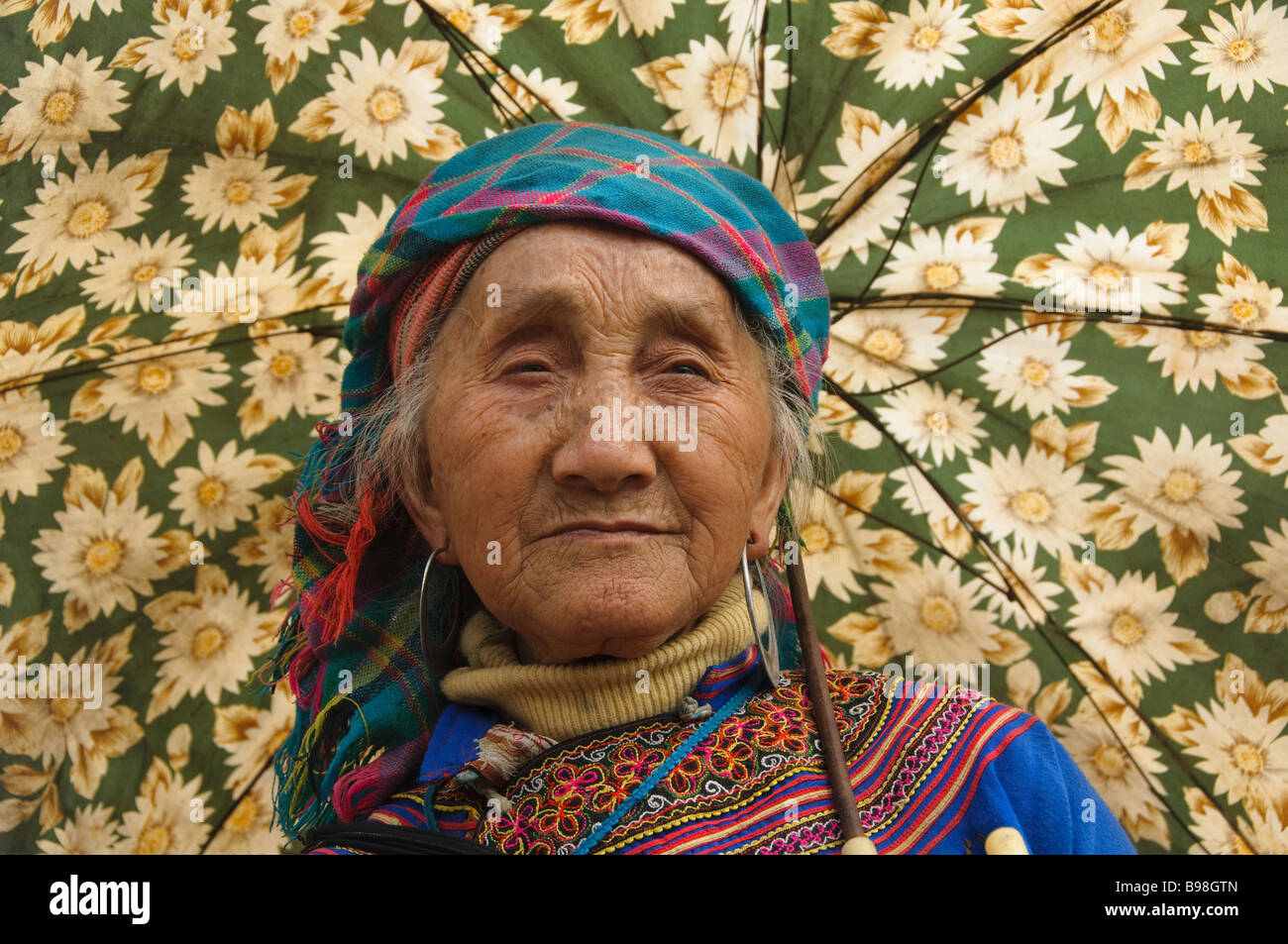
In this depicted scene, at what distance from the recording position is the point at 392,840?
2.10 m

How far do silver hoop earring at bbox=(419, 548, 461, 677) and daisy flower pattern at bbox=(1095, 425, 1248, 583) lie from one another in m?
1.49

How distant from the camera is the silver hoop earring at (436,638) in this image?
2447 mm

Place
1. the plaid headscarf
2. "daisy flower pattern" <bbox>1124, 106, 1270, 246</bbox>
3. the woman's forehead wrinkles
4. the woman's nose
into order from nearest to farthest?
the woman's nose → the woman's forehead wrinkles → the plaid headscarf → "daisy flower pattern" <bbox>1124, 106, 1270, 246</bbox>

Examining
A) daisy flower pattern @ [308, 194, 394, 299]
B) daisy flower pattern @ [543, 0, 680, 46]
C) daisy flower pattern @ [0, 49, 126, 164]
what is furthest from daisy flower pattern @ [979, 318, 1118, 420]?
daisy flower pattern @ [0, 49, 126, 164]

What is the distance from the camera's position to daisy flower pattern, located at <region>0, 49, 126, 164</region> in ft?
8.28

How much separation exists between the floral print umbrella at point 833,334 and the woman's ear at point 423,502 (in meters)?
0.48

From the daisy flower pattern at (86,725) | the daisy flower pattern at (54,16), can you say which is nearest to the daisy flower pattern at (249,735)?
the daisy flower pattern at (86,725)

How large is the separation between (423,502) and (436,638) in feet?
1.24

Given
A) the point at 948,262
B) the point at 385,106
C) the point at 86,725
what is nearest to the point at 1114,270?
the point at 948,262

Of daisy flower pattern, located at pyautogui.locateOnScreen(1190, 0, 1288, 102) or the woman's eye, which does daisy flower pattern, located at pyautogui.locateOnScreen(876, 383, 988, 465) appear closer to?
the woman's eye

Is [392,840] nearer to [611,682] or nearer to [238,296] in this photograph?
[611,682]

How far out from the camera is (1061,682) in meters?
2.50

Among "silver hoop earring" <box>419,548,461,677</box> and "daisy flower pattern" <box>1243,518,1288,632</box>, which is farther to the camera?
"silver hoop earring" <box>419,548,461,677</box>
